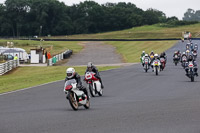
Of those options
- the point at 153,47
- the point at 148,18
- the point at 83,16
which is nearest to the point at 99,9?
the point at 83,16

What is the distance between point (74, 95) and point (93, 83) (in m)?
4.69

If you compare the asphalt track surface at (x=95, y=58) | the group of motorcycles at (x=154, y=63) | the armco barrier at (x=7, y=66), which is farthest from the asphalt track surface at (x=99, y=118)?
the asphalt track surface at (x=95, y=58)

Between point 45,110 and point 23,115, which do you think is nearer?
point 23,115

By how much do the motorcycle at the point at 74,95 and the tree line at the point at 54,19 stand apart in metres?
120

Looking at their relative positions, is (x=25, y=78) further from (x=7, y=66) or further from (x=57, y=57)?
(x=57, y=57)

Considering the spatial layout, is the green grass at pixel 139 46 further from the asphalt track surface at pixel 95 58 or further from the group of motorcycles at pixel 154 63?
the group of motorcycles at pixel 154 63

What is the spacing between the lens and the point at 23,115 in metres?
12.7

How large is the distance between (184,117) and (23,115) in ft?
13.9

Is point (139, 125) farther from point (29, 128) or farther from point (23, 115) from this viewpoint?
point (23, 115)

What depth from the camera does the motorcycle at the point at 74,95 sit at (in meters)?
13.0

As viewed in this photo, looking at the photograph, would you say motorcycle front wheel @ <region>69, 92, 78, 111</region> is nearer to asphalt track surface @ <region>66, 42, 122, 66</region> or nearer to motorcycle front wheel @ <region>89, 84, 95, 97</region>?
motorcycle front wheel @ <region>89, 84, 95, 97</region>

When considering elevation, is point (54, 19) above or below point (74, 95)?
above

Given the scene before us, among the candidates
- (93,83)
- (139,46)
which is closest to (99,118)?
(93,83)

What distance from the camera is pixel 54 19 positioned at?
148375 mm
